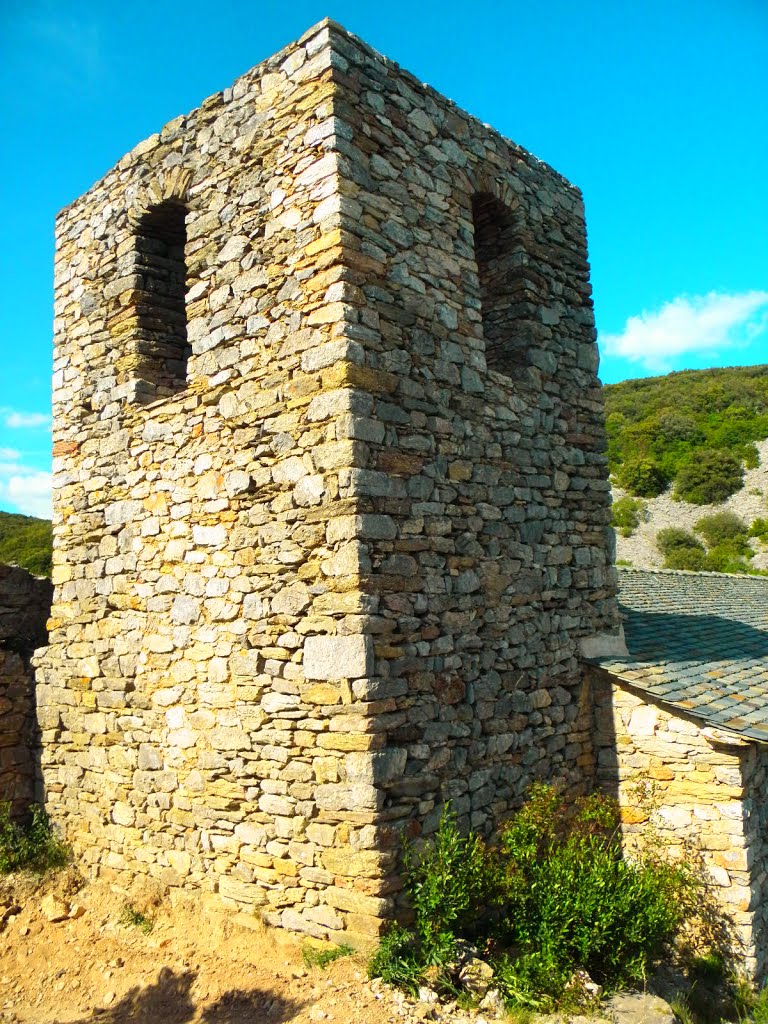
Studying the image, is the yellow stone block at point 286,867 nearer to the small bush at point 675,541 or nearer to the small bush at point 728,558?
the small bush at point 728,558

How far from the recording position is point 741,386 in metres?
42.8

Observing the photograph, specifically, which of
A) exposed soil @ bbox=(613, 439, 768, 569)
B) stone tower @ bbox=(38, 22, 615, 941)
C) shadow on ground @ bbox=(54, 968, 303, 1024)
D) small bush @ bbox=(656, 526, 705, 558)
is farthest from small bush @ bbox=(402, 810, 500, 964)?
small bush @ bbox=(656, 526, 705, 558)

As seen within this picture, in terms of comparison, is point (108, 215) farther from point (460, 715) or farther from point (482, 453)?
point (460, 715)

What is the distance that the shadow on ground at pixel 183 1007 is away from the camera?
4.40m

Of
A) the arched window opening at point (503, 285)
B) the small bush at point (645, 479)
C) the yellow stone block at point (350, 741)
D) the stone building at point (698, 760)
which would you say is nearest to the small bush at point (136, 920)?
the yellow stone block at point (350, 741)

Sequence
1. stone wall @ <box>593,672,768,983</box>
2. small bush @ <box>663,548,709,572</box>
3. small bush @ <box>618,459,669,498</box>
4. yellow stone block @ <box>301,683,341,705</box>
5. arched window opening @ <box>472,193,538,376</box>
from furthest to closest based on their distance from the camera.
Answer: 1. small bush @ <box>618,459,669,498</box>
2. small bush @ <box>663,548,709,572</box>
3. arched window opening @ <box>472,193,538,376</box>
4. stone wall @ <box>593,672,768,983</box>
5. yellow stone block @ <box>301,683,341,705</box>

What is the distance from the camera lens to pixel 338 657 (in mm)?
4793

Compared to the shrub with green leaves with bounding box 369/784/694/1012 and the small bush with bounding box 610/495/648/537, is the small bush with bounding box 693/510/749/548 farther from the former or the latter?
the shrub with green leaves with bounding box 369/784/694/1012

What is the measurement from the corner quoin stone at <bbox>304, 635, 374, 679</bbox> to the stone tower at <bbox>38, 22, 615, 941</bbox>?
0.02m

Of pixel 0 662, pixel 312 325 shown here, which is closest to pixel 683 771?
pixel 312 325

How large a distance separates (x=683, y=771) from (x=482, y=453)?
2.97 m

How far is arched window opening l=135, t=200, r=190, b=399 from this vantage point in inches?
261

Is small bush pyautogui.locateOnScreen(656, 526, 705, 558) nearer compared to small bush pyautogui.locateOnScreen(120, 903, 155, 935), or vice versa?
small bush pyautogui.locateOnScreen(120, 903, 155, 935)

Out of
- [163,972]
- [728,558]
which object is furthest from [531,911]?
[728,558]
